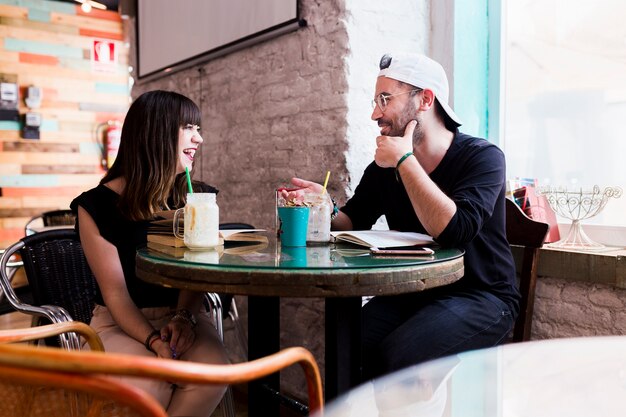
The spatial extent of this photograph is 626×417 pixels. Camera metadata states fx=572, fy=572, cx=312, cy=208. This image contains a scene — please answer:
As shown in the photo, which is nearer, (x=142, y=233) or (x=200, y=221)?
(x=200, y=221)

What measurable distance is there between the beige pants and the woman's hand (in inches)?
0.9

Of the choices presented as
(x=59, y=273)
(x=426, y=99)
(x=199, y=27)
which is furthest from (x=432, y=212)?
(x=199, y=27)

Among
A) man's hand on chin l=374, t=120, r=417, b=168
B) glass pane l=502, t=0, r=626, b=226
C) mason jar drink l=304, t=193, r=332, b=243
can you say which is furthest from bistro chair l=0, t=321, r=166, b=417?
glass pane l=502, t=0, r=626, b=226

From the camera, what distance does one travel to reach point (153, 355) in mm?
1583

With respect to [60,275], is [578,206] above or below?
above

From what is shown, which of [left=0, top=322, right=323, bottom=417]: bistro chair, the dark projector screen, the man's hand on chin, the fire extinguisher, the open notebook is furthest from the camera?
the fire extinguisher

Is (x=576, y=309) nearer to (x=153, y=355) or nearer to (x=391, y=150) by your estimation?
(x=391, y=150)

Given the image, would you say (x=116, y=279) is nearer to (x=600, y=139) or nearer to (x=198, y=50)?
(x=600, y=139)

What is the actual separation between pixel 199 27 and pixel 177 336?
220cm

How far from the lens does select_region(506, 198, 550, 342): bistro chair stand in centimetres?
194

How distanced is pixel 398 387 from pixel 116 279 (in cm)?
118

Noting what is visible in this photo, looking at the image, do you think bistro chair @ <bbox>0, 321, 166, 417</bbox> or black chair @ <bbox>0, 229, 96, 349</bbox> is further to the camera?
black chair @ <bbox>0, 229, 96, 349</bbox>

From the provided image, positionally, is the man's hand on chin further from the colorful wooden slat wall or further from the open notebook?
the colorful wooden slat wall

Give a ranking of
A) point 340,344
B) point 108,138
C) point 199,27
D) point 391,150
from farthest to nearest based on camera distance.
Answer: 1. point 108,138
2. point 199,27
3. point 391,150
4. point 340,344
